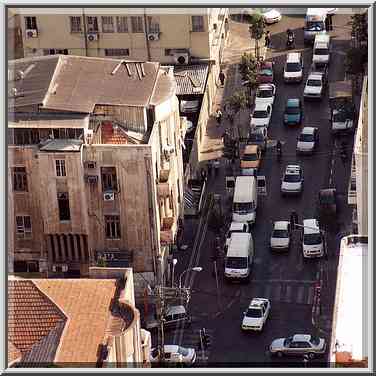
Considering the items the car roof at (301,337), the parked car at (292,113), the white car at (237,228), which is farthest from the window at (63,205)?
the parked car at (292,113)

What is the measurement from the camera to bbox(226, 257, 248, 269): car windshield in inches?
3829

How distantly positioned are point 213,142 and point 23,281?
43165 mm

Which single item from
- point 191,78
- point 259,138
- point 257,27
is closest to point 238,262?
Result: point 259,138

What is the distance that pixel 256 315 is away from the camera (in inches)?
3627

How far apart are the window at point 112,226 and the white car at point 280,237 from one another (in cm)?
1095

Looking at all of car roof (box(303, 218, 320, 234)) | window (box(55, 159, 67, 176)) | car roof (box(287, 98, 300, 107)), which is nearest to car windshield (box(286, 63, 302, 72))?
car roof (box(287, 98, 300, 107))

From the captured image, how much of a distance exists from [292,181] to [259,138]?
7996mm

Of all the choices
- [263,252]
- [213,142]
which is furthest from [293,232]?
[213,142]

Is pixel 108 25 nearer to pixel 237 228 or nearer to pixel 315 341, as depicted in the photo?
pixel 237 228

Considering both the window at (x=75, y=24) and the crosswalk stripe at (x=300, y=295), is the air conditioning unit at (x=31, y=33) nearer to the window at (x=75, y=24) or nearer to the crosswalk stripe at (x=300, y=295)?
the window at (x=75, y=24)

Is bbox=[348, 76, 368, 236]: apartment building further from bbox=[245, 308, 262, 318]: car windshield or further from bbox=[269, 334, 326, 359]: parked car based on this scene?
bbox=[245, 308, 262, 318]: car windshield

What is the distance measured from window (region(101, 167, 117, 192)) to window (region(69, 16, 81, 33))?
26248mm

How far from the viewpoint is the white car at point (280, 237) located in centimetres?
10056

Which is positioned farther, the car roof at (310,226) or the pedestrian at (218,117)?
the pedestrian at (218,117)
